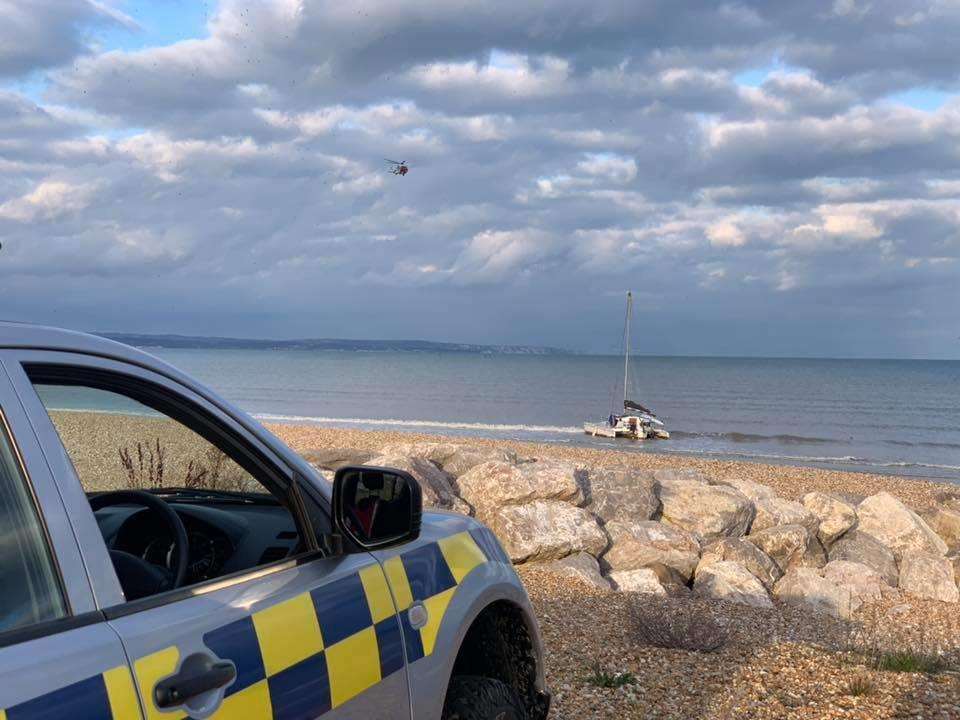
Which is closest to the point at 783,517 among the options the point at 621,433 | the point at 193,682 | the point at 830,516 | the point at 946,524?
the point at 830,516

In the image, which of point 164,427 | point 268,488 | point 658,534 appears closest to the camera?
point 164,427

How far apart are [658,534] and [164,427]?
28.3 ft

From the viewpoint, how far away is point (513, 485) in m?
10.3

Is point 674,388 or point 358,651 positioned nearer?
point 358,651

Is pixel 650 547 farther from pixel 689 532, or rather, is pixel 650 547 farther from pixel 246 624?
pixel 246 624

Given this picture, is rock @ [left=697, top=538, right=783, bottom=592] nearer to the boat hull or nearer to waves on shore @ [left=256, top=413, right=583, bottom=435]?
the boat hull

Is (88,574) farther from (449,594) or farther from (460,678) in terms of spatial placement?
(460,678)

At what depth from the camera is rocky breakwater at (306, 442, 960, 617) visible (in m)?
9.14

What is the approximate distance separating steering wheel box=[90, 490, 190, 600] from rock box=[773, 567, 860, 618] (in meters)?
7.93

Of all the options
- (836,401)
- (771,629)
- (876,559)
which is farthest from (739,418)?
(771,629)

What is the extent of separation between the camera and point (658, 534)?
10.3 meters

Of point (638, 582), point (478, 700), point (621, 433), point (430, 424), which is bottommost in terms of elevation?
point (430, 424)

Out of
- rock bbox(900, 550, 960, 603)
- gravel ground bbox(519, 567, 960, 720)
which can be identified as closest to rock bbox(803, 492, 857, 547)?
rock bbox(900, 550, 960, 603)

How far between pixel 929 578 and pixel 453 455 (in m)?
5.76
